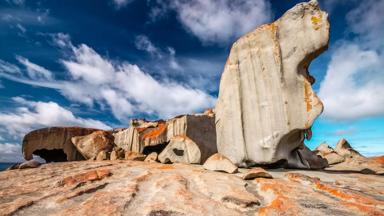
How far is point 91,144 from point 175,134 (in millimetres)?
5921

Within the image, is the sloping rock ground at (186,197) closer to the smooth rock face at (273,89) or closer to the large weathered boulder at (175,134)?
the smooth rock face at (273,89)

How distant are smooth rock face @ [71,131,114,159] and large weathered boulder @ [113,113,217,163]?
Answer: 4.17 ft

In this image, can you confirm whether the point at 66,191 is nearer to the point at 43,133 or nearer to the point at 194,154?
the point at 194,154

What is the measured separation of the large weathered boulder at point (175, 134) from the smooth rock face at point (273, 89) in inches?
178

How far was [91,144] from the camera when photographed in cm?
1608

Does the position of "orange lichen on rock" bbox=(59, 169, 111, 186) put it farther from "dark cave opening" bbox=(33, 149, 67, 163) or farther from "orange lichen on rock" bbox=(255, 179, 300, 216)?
"dark cave opening" bbox=(33, 149, 67, 163)

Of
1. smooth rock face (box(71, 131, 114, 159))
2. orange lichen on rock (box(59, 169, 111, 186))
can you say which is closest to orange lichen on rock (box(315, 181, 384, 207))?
orange lichen on rock (box(59, 169, 111, 186))

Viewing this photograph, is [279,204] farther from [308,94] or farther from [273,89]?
[273,89]

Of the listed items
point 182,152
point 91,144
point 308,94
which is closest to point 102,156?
point 91,144

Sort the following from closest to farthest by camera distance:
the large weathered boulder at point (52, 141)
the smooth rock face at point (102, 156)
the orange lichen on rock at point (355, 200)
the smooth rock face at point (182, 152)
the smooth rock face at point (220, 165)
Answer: the orange lichen on rock at point (355, 200)
the smooth rock face at point (220, 165)
the smooth rock face at point (182, 152)
the smooth rock face at point (102, 156)
the large weathered boulder at point (52, 141)

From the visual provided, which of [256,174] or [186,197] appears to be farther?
[256,174]

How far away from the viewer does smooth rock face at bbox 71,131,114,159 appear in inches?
628

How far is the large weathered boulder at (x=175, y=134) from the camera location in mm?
14703

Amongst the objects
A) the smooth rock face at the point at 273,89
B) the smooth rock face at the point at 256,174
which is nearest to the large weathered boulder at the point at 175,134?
the smooth rock face at the point at 273,89
